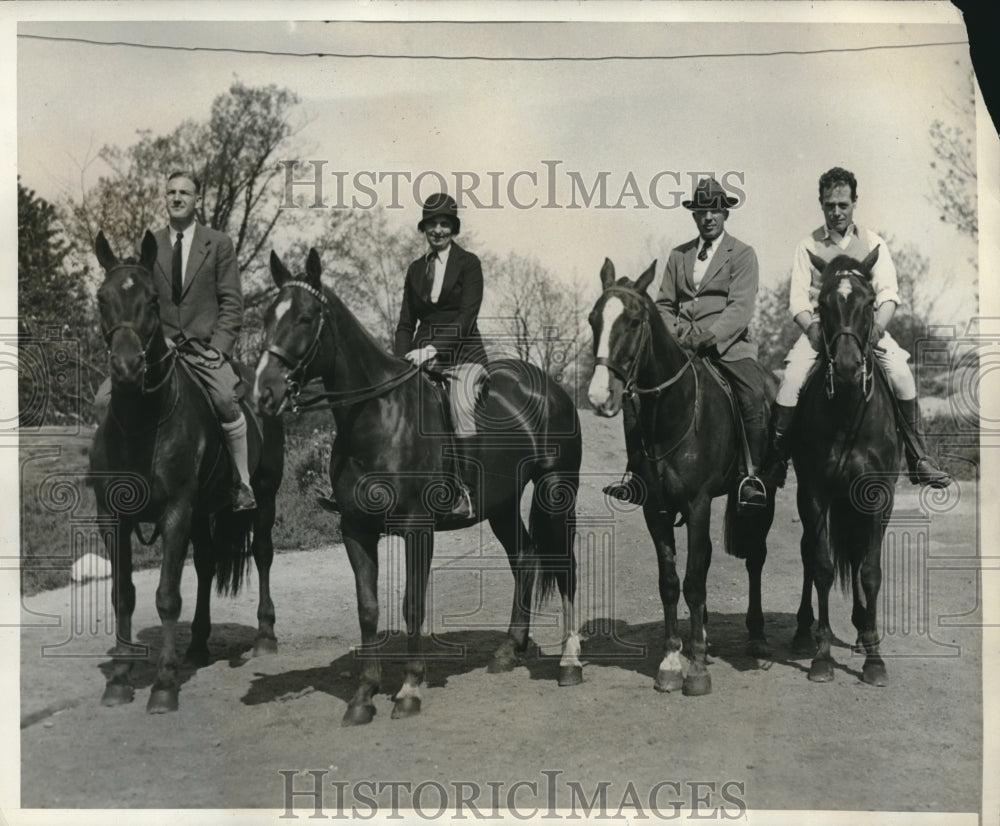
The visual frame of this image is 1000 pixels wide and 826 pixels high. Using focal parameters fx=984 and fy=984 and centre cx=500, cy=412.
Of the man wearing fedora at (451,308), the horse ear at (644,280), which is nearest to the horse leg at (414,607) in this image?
the man wearing fedora at (451,308)

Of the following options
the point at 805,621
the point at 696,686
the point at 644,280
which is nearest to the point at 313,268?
the point at 644,280

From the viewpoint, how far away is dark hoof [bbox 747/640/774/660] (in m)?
7.28

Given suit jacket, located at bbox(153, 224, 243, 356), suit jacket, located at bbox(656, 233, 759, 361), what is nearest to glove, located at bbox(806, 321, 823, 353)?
suit jacket, located at bbox(656, 233, 759, 361)

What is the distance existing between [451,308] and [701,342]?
1.74m

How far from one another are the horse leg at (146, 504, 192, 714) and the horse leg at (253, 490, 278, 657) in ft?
4.04

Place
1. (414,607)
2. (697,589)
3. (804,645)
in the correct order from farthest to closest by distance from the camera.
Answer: (804,645), (697,589), (414,607)

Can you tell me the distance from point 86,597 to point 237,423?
186 cm

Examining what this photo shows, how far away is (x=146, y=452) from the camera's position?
20.9 ft

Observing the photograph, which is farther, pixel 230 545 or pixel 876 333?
pixel 230 545

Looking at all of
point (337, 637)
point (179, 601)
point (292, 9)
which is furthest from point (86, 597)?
point (292, 9)

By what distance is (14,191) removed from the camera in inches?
275

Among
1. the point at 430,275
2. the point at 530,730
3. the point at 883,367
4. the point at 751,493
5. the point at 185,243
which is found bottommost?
the point at 530,730

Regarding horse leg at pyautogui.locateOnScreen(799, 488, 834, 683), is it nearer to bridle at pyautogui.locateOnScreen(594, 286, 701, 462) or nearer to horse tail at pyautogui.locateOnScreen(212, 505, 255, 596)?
bridle at pyautogui.locateOnScreen(594, 286, 701, 462)

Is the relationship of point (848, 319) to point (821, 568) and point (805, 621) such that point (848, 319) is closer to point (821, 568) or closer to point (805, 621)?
point (821, 568)
